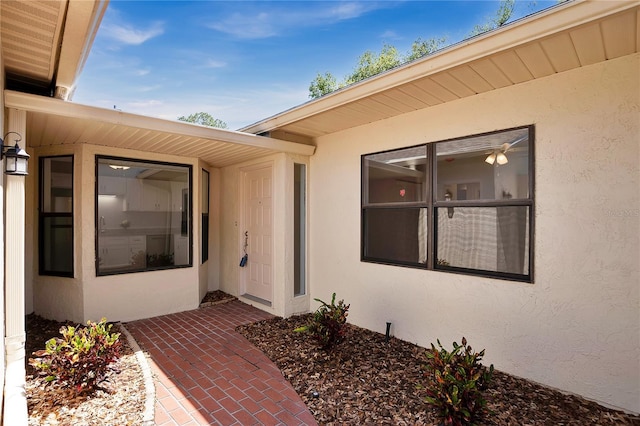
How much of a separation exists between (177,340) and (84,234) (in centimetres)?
199

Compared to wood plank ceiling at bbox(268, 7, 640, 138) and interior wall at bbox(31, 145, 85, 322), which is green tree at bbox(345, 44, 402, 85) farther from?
interior wall at bbox(31, 145, 85, 322)

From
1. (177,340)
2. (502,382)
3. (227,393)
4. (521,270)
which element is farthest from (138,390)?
(521,270)

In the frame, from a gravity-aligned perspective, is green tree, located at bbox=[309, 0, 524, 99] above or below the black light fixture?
above

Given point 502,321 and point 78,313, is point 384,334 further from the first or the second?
point 78,313

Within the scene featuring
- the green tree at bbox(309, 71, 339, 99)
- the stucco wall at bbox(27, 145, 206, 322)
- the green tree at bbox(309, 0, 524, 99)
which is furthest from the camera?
the green tree at bbox(309, 71, 339, 99)

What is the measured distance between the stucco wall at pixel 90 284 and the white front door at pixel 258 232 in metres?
1.26

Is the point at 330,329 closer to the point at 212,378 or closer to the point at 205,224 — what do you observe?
the point at 212,378

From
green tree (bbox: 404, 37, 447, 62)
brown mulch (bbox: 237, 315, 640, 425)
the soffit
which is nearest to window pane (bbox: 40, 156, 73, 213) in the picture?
the soffit

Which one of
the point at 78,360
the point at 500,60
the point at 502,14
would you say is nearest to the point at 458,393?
the point at 500,60

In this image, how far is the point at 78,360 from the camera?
258 cm

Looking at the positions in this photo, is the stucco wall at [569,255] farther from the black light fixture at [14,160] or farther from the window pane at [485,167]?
the black light fixture at [14,160]

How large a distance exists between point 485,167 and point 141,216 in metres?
4.83

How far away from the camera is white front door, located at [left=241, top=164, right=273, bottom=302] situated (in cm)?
533

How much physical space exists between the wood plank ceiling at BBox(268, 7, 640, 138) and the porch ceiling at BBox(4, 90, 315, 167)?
1027 millimetres
